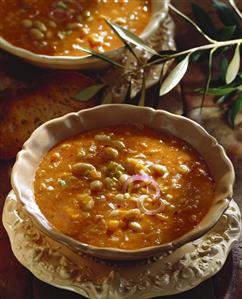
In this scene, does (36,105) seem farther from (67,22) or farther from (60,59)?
(67,22)

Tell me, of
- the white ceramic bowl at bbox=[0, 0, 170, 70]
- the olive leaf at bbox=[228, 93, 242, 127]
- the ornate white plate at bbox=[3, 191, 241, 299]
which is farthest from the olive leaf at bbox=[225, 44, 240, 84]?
the ornate white plate at bbox=[3, 191, 241, 299]

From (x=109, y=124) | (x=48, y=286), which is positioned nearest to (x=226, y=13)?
(x=109, y=124)

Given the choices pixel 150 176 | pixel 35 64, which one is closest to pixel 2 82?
pixel 35 64

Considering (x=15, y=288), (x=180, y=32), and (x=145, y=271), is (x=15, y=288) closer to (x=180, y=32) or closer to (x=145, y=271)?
(x=145, y=271)

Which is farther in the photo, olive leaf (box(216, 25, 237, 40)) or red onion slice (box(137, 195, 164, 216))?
olive leaf (box(216, 25, 237, 40))

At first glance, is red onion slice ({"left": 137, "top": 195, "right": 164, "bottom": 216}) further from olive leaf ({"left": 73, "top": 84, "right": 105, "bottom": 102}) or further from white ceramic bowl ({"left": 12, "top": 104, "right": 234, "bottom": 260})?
olive leaf ({"left": 73, "top": 84, "right": 105, "bottom": 102})
